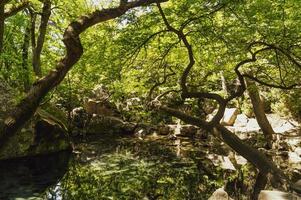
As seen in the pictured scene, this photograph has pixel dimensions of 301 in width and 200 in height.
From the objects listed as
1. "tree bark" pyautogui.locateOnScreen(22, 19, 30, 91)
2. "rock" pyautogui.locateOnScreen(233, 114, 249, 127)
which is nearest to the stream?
"tree bark" pyautogui.locateOnScreen(22, 19, 30, 91)

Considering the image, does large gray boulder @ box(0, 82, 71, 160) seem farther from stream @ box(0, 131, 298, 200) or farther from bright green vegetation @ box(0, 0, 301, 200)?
stream @ box(0, 131, 298, 200)

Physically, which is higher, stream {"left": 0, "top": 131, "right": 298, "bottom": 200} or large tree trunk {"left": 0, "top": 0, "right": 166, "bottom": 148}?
large tree trunk {"left": 0, "top": 0, "right": 166, "bottom": 148}

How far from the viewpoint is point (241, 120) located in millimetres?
26031

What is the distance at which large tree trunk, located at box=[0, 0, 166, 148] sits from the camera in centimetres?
647

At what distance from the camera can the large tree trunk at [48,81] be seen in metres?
6.47

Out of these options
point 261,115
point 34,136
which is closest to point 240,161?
point 261,115

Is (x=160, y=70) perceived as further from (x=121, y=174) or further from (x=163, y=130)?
(x=163, y=130)

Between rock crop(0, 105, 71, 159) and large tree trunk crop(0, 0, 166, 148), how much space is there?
30.9 ft

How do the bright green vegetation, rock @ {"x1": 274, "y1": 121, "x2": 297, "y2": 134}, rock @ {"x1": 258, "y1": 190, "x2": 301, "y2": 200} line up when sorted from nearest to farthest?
1. rock @ {"x1": 258, "y1": 190, "x2": 301, "y2": 200}
2. the bright green vegetation
3. rock @ {"x1": 274, "y1": 121, "x2": 297, "y2": 134}

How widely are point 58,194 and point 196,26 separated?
703 cm

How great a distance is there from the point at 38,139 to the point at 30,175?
133 inches

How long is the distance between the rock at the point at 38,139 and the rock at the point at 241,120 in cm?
1235

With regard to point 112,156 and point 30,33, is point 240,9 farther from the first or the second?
point 30,33

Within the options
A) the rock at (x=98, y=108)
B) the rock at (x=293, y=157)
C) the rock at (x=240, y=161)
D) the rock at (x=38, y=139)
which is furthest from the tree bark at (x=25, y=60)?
the rock at (x=293, y=157)
